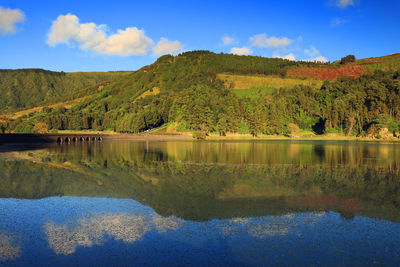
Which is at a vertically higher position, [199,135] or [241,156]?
[241,156]

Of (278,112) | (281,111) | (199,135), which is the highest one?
(281,111)

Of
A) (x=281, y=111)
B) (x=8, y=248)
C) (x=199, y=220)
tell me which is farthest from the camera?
(x=281, y=111)

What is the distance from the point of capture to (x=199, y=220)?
619 inches

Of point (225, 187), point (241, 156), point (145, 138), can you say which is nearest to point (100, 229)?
point (225, 187)

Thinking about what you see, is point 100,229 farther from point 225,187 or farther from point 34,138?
point 34,138

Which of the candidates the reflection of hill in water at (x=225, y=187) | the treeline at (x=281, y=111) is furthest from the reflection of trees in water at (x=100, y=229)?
the treeline at (x=281, y=111)

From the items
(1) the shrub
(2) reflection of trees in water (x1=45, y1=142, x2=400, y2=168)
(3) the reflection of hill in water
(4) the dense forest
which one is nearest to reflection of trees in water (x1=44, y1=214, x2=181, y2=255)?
(3) the reflection of hill in water

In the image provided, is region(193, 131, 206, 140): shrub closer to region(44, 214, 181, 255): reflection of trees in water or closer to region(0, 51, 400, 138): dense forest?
region(0, 51, 400, 138): dense forest

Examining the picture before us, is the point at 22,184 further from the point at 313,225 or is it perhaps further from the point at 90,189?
the point at 313,225

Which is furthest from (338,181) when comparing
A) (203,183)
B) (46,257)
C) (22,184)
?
(22,184)

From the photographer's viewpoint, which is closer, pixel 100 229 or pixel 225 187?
pixel 100 229

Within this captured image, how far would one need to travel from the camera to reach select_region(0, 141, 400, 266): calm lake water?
37.8 feet

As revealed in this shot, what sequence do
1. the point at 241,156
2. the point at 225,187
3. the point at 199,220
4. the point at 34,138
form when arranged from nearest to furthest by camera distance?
the point at 199,220, the point at 225,187, the point at 241,156, the point at 34,138

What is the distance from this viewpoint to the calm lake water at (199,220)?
37.8 ft
